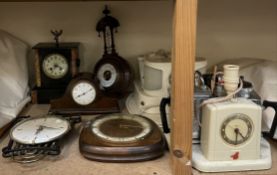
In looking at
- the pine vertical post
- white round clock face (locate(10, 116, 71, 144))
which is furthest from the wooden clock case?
the pine vertical post

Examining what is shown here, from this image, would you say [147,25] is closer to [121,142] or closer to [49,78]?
[49,78]

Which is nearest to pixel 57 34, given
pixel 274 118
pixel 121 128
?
pixel 121 128

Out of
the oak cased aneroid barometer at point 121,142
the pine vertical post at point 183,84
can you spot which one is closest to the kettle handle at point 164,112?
the oak cased aneroid barometer at point 121,142

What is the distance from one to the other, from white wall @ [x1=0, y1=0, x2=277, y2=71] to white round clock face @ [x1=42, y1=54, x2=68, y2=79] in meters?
0.14

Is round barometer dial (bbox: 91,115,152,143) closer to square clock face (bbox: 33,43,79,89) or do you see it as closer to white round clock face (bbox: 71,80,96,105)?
white round clock face (bbox: 71,80,96,105)

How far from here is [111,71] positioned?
3.99ft

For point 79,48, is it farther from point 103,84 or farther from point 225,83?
point 225,83

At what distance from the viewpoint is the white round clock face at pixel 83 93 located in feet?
3.55

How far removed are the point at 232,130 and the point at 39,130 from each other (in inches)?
18.8

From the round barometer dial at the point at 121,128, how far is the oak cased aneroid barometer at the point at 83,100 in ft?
0.46

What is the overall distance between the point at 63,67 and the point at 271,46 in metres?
0.78

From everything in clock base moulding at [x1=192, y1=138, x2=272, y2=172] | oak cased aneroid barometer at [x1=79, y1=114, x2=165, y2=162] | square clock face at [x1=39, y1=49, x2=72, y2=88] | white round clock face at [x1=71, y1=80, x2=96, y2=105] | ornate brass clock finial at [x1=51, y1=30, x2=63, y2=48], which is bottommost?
clock base moulding at [x1=192, y1=138, x2=272, y2=172]

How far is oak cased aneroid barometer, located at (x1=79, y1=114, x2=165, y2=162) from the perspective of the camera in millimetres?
825

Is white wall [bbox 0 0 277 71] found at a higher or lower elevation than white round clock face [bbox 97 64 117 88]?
higher
